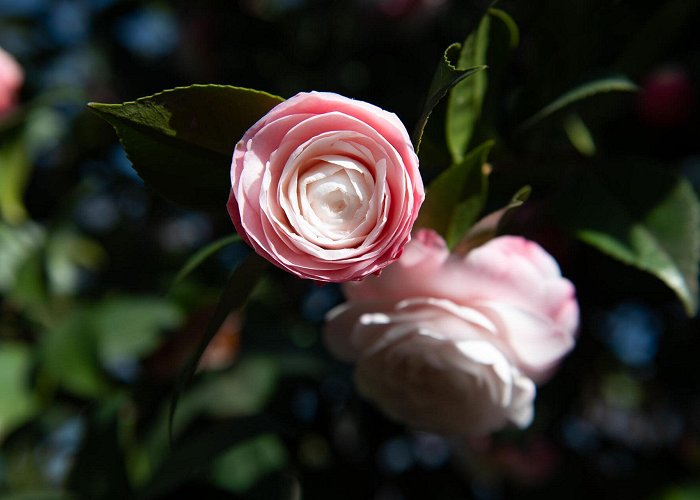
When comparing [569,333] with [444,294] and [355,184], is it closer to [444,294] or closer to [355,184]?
[444,294]

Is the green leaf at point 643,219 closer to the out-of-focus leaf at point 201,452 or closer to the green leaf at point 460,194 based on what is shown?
the green leaf at point 460,194

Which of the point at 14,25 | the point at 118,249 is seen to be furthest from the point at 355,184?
the point at 14,25

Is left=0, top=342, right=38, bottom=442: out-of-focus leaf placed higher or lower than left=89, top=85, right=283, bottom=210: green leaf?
lower

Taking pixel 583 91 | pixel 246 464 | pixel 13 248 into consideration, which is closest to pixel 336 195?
pixel 583 91

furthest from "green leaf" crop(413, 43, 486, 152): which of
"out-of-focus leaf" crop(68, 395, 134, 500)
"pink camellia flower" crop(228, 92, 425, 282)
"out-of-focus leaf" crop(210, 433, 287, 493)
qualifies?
"out-of-focus leaf" crop(68, 395, 134, 500)

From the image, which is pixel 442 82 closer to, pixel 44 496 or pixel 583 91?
pixel 583 91

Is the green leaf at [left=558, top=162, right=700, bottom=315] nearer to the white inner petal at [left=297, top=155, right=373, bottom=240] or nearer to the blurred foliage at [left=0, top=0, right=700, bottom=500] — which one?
the blurred foliage at [left=0, top=0, right=700, bottom=500]

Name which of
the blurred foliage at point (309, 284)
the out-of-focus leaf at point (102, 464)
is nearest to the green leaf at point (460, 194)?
the blurred foliage at point (309, 284)
